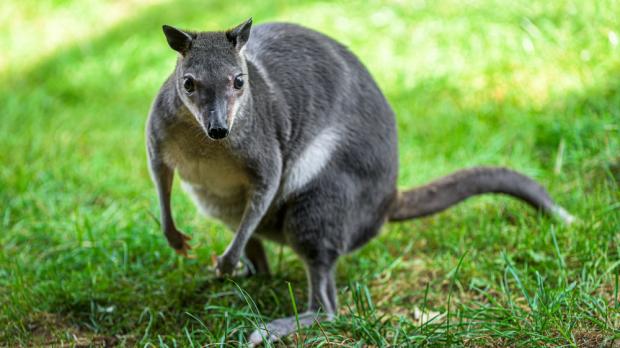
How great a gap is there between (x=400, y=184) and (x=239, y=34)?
2.14 m

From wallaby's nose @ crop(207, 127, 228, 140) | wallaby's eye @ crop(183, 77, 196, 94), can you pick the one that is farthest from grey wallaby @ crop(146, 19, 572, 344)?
wallaby's nose @ crop(207, 127, 228, 140)

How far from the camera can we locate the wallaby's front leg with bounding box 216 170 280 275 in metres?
3.41

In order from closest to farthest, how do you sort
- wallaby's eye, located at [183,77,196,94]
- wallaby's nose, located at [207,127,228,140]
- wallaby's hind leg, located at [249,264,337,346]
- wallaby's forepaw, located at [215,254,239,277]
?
Result: wallaby's nose, located at [207,127,228,140], wallaby's eye, located at [183,77,196,94], wallaby's forepaw, located at [215,254,239,277], wallaby's hind leg, located at [249,264,337,346]

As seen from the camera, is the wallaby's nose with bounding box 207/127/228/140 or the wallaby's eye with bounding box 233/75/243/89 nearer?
the wallaby's nose with bounding box 207/127/228/140

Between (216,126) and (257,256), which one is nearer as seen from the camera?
(216,126)

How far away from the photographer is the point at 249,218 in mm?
3443

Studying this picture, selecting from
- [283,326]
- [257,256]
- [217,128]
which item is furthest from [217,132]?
[257,256]

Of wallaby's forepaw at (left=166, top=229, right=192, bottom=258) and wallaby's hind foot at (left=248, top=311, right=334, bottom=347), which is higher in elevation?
wallaby's forepaw at (left=166, top=229, right=192, bottom=258)

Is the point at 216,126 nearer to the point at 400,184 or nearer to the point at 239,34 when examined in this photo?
the point at 239,34

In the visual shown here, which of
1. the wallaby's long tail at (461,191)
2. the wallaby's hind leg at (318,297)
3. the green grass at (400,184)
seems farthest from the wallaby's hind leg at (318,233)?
the wallaby's long tail at (461,191)

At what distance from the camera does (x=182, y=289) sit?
3730 millimetres

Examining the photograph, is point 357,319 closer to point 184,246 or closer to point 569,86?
point 184,246

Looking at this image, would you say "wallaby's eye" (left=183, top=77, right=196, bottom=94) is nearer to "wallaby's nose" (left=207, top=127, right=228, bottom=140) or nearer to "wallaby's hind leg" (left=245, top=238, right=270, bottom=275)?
"wallaby's nose" (left=207, top=127, right=228, bottom=140)

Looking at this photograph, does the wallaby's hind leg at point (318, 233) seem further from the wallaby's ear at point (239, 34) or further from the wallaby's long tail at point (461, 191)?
the wallaby's ear at point (239, 34)
